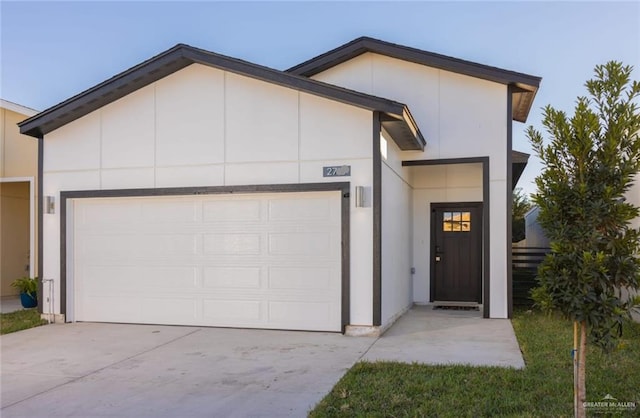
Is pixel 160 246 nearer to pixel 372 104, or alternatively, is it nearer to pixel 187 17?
pixel 372 104

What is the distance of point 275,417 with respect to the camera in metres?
4.73

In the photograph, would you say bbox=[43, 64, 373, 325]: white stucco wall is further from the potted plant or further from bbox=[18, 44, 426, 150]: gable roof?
the potted plant

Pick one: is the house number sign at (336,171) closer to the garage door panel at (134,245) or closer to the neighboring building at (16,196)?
the garage door panel at (134,245)

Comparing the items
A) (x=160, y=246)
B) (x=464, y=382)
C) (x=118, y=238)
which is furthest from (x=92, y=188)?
(x=464, y=382)

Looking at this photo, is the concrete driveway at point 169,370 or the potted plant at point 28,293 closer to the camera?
the concrete driveway at point 169,370

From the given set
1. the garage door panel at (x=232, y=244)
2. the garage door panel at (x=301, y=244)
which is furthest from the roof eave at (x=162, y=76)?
the garage door panel at (x=232, y=244)

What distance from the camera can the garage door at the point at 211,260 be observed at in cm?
862

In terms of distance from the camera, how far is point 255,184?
8836 mm

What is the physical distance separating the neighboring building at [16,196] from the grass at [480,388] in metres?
10.3

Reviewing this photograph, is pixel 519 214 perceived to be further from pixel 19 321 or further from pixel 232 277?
pixel 19 321

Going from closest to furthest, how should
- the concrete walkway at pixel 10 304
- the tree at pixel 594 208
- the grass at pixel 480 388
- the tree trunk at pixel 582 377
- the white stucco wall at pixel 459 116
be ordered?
the tree at pixel 594 208 < the tree trunk at pixel 582 377 < the grass at pixel 480 388 < the white stucco wall at pixel 459 116 < the concrete walkway at pixel 10 304

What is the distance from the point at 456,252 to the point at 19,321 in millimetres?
9084

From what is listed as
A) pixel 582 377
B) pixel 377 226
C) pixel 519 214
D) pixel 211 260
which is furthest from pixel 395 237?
pixel 519 214

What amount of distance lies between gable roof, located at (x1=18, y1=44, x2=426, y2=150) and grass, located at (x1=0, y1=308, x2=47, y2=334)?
3463 mm
